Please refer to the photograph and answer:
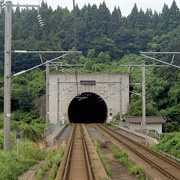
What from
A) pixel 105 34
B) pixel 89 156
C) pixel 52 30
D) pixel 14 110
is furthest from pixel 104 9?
pixel 89 156

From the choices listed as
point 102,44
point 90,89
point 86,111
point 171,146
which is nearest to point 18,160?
point 171,146

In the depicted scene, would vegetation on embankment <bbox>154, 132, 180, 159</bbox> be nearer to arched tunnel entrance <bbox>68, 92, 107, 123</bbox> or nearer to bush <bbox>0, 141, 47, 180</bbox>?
bush <bbox>0, 141, 47, 180</bbox>

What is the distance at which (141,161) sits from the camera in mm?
18594

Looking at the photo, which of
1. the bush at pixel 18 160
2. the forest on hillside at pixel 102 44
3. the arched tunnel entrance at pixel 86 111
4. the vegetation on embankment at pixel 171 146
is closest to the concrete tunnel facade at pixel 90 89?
the forest on hillside at pixel 102 44

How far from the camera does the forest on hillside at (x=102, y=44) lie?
6111 cm

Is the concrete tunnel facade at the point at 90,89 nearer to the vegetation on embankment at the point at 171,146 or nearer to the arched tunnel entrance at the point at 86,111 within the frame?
the arched tunnel entrance at the point at 86,111

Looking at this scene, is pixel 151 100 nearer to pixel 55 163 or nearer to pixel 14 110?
pixel 14 110

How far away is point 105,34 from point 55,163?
268 ft

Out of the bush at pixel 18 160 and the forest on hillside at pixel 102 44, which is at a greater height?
the forest on hillside at pixel 102 44

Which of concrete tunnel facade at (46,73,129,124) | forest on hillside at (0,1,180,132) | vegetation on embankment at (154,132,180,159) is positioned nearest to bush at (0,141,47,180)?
vegetation on embankment at (154,132,180,159)

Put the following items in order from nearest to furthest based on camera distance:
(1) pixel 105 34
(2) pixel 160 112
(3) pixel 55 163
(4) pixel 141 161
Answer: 1. (3) pixel 55 163
2. (4) pixel 141 161
3. (2) pixel 160 112
4. (1) pixel 105 34

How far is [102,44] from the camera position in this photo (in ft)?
305

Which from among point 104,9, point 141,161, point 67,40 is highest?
point 104,9

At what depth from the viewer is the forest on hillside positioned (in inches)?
2406
